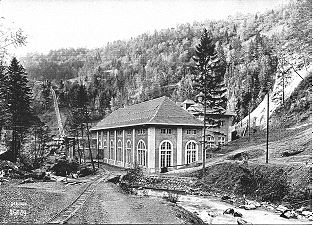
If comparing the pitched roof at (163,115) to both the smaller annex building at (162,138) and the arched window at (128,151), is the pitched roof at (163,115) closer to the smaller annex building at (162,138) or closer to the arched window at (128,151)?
the smaller annex building at (162,138)

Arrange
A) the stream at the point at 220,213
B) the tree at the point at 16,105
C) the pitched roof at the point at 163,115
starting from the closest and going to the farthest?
the stream at the point at 220,213
the pitched roof at the point at 163,115
the tree at the point at 16,105

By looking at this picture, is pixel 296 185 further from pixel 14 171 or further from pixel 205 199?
pixel 14 171

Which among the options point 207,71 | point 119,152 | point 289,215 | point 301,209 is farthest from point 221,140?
point 289,215

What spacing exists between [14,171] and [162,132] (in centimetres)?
1445

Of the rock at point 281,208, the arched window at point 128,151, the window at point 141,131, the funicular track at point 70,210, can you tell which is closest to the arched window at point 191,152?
the window at point 141,131

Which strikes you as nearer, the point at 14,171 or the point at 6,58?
the point at 6,58

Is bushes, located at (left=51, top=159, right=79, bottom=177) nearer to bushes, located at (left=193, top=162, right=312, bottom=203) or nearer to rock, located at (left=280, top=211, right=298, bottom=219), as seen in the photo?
bushes, located at (left=193, top=162, right=312, bottom=203)

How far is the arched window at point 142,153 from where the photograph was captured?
120 feet

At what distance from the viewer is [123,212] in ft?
49.3

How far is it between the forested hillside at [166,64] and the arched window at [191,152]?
3224cm

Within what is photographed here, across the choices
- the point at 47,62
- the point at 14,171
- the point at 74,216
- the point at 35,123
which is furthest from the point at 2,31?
the point at 47,62

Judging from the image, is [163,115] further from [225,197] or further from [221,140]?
[221,140]

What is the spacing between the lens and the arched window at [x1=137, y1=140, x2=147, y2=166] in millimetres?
36562

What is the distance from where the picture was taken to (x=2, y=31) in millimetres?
14500
